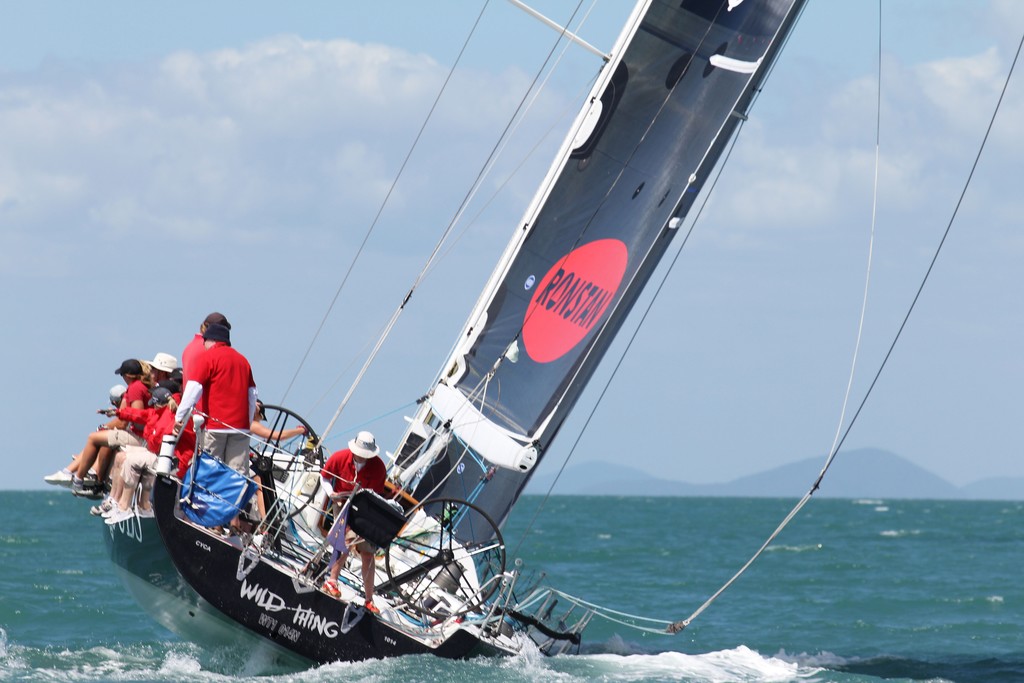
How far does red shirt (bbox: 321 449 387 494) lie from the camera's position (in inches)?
419

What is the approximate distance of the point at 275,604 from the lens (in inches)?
409

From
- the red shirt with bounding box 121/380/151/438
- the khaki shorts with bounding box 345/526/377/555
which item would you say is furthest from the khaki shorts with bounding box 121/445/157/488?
the khaki shorts with bounding box 345/526/377/555

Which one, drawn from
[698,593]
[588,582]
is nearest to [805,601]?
[698,593]

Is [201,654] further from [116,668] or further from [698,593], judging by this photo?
[698,593]

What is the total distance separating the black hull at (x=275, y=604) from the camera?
10.3 metres

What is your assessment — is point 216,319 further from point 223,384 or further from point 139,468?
point 139,468

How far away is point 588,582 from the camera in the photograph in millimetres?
24266

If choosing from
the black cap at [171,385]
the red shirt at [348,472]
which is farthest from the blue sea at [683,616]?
the black cap at [171,385]

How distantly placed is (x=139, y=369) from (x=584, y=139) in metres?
4.01

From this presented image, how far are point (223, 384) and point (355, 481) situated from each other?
1.11 m

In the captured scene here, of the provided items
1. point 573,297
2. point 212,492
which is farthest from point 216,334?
point 573,297

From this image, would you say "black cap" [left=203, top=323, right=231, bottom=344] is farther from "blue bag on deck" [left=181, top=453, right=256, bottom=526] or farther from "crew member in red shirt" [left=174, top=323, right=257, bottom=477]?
"blue bag on deck" [left=181, top=453, right=256, bottom=526]

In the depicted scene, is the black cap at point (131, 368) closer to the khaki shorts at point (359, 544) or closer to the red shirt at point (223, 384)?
the red shirt at point (223, 384)

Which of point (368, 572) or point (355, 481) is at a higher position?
point (355, 481)
